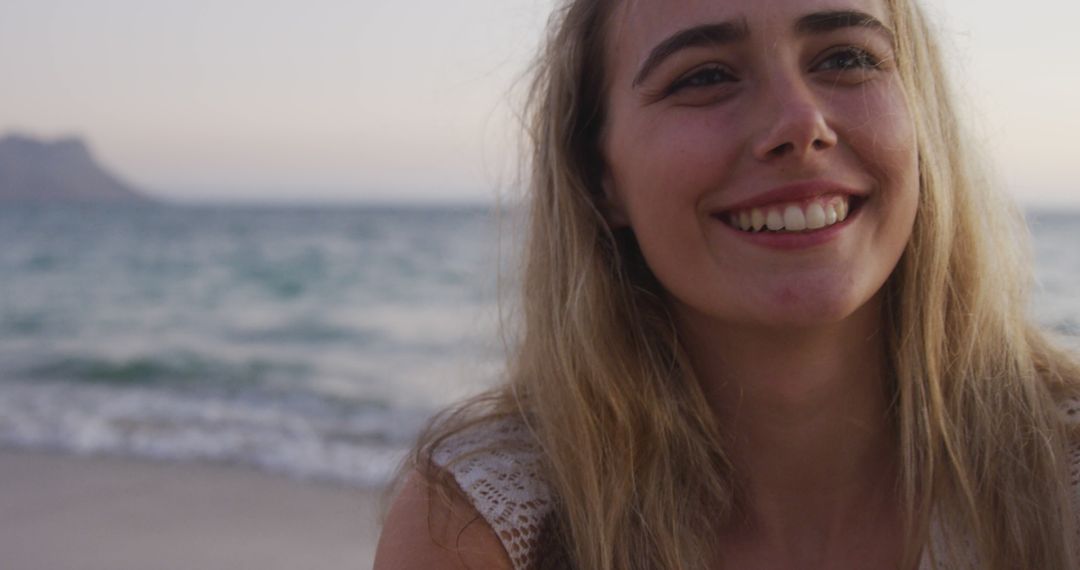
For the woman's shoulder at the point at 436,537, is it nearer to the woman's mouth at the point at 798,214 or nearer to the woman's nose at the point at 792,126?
the woman's mouth at the point at 798,214

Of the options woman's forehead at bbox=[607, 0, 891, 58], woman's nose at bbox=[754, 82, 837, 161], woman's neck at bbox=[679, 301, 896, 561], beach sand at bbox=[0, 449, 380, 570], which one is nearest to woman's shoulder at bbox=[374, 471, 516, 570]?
woman's neck at bbox=[679, 301, 896, 561]

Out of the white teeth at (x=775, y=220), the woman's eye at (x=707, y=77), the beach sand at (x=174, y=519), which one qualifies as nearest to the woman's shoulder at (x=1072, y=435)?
the white teeth at (x=775, y=220)

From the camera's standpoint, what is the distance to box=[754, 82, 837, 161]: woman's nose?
2.01 meters

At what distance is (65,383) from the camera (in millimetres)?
10117

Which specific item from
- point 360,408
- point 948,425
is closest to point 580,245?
point 948,425

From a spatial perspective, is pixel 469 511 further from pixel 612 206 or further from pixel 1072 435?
pixel 1072 435

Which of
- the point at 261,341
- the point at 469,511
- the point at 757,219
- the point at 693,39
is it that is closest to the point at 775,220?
the point at 757,219

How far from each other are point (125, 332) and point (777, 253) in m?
13.3

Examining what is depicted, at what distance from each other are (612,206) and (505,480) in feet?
2.36

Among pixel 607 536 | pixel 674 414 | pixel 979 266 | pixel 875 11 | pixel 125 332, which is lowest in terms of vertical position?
pixel 125 332

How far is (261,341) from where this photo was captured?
13.1 metres

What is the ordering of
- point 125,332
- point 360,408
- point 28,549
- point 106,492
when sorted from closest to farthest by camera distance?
point 28,549
point 106,492
point 360,408
point 125,332

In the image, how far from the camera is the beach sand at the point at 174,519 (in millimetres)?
4785

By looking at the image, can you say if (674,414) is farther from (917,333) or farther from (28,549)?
(28,549)
